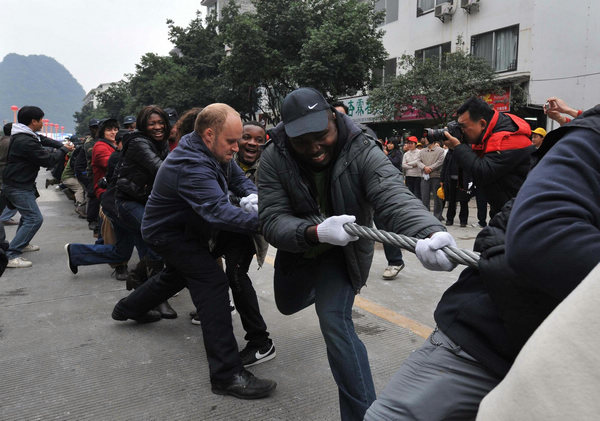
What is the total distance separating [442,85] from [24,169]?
471 inches

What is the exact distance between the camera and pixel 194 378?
9.87ft

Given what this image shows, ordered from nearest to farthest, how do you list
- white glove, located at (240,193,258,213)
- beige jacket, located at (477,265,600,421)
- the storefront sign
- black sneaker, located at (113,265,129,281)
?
beige jacket, located at (477,265,600,421), white glove, located at (240,193,258,213), black sneaker, located at (113,265,129,281), the storefront sign

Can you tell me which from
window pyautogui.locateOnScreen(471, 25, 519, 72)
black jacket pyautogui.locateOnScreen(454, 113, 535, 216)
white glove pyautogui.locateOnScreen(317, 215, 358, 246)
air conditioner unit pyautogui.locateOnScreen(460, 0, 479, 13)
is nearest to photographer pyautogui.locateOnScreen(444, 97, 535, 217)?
black jacket pyautogui.locateOnScreen(454, 113, 535, 216)

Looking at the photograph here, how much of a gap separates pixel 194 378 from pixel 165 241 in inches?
33.5

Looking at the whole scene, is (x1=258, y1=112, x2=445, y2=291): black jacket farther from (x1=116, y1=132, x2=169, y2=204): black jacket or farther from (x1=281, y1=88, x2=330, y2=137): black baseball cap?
(x1=116, y1=132, x2=169, y2=204): black jacket

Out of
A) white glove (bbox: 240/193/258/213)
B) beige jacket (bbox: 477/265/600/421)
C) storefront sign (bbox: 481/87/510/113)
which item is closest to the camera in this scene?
beige jacket (bbox: 477/265/600/421)

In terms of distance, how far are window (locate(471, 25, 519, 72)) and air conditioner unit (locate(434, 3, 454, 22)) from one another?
1.44m

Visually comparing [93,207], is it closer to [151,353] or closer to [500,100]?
[151,353]

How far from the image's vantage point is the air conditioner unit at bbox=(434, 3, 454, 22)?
18812 millimetres

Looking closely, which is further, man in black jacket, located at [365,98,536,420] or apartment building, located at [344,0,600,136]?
apartment building, located at [344,0,600,136]

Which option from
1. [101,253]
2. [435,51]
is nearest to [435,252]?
[101,253]

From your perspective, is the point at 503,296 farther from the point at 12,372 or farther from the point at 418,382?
the point at 12,372

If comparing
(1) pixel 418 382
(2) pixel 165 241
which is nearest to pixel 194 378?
(2) pixel 165 241

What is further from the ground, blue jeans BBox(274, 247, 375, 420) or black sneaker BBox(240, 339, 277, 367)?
blue jeans BBox(274, 247, 375, 420)
